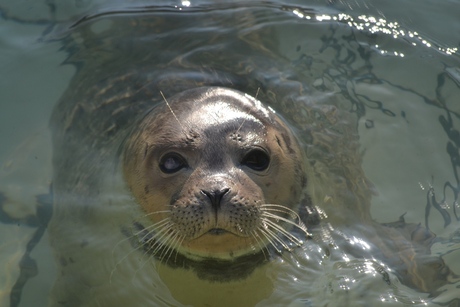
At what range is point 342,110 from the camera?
6.17 metres

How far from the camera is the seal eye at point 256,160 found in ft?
16.1

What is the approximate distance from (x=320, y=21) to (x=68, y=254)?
9.76 feet

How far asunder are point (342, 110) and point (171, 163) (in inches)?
69.9

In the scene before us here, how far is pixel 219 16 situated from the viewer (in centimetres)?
676

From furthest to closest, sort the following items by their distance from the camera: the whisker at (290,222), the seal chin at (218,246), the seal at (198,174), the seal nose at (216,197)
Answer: the seal at (198,174) → the whisker at (290,222) → the seal chin at (218,246) → the seal nose at (216,197)

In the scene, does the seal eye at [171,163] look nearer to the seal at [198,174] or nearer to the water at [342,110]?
the seal at [198,174]

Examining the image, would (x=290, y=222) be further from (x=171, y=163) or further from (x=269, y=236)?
(x=171, y=163)

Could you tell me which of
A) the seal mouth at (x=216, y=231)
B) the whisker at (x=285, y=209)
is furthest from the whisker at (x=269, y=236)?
the seal mouth at (x=216, y=231)

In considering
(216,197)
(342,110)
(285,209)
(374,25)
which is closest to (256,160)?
(285,209)

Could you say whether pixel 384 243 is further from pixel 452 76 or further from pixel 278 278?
pixel 452 76

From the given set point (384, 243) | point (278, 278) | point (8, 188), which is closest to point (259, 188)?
point (278, 278)

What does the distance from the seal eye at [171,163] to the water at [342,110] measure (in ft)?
2.06

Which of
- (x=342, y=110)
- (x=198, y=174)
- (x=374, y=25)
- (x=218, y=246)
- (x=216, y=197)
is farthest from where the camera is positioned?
(x=374, y=25)

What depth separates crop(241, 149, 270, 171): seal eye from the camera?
16.1ft
